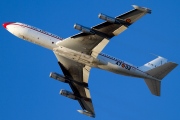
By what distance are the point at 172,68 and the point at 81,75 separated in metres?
19.0

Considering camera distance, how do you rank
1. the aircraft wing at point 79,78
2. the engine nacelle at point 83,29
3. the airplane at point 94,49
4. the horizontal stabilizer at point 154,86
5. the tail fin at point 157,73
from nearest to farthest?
the airplane at point 94,49, the engine nacelle at point 83,29, the tail fin at point 157,73, the horizontal stabilizer at point 154,86, the aircraft wing at point 79,78

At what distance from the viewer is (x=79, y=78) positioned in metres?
91.0

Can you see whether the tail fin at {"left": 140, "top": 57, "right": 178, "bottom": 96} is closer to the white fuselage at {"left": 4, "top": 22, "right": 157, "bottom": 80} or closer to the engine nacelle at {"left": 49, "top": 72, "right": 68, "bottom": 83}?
the white fuselage at {"left": 4, "top": 22, "right": 157, "bottom": 80}

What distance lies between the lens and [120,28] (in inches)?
2933

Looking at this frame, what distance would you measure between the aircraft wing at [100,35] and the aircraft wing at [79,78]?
8.03m

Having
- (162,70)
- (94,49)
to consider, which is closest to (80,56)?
(94,49)

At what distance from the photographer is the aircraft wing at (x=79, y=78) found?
88438mm

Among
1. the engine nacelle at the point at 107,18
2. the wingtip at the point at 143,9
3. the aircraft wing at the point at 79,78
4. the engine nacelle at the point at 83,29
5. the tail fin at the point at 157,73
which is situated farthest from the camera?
the aircraft wing at the point at 79,78

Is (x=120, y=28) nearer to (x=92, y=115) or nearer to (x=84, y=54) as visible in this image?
(x=84, y=54)

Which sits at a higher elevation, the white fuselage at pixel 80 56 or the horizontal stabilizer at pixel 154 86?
the white fuselage at pixel 80 56

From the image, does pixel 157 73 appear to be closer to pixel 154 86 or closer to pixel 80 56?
pixel 154 86

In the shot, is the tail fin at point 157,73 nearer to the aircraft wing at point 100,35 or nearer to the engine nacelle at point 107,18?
the aircraft wing at point 100,35

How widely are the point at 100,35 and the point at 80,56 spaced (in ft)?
21.5

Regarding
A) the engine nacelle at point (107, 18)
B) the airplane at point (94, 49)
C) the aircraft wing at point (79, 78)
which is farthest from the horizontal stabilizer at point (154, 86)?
the engine nacelle at point (107, 18)
